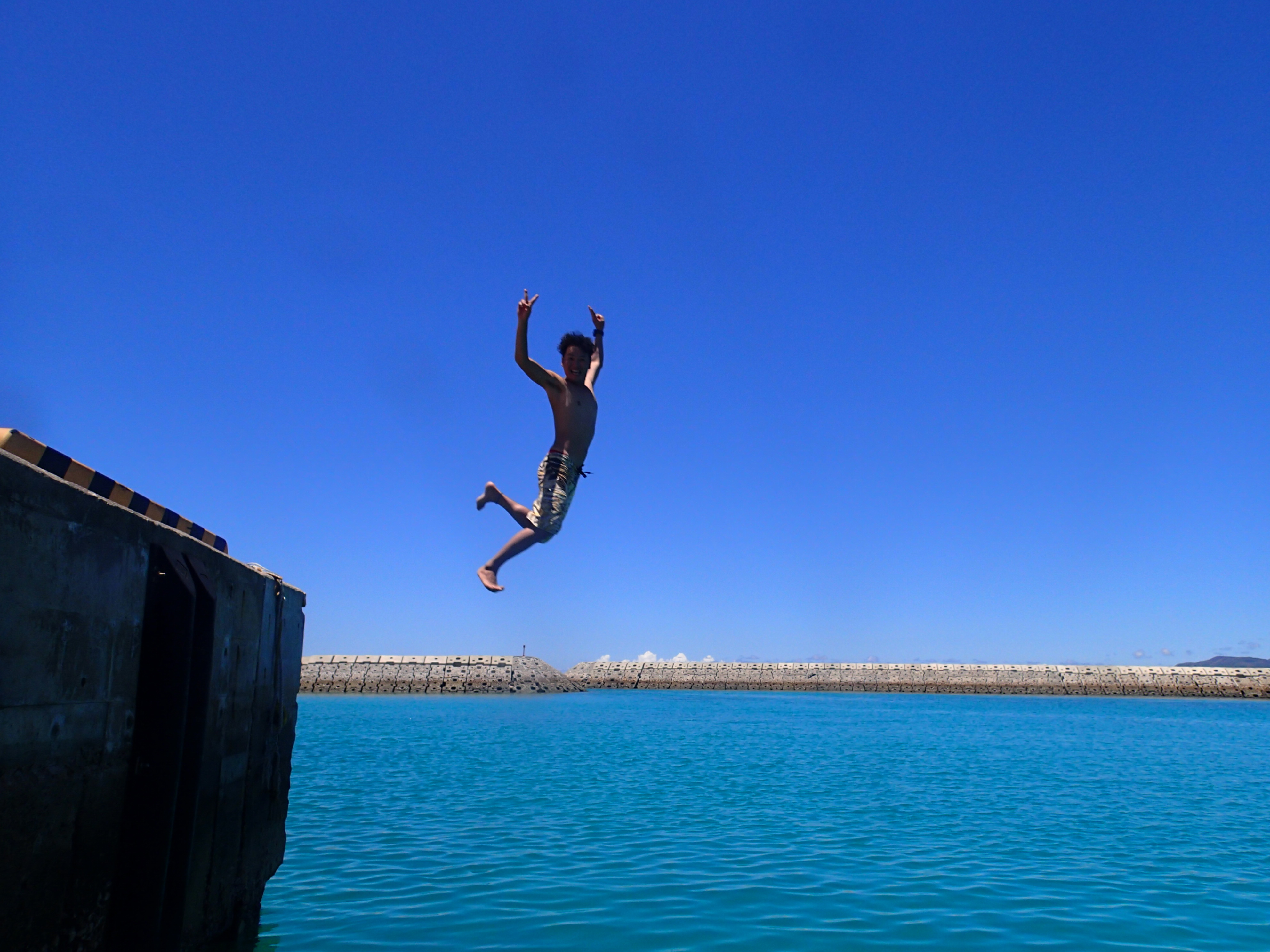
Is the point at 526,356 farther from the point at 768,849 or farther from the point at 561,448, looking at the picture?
the point at 768,849

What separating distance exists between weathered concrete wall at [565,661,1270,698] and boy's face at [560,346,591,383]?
9147 centimetres

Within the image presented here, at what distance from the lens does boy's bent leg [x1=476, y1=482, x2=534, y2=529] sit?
300 inches

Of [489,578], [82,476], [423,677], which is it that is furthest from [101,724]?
[423,677]

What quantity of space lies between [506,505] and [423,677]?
248 feet

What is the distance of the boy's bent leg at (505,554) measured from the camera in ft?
25.0

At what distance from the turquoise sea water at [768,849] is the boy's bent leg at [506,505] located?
4.25 meters

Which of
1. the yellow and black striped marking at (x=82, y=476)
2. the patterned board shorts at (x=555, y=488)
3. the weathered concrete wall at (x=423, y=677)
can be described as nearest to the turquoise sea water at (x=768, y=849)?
the patterned board shorts at (x=555, y=488)

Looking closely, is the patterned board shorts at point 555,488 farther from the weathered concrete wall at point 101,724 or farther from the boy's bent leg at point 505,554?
the weathered concrete wall at point 101,724

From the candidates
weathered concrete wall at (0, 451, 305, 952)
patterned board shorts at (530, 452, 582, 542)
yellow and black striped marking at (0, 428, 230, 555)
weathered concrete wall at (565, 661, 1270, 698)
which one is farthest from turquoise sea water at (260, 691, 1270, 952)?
weathered concrete wall at (565, 661, 1270, 698)

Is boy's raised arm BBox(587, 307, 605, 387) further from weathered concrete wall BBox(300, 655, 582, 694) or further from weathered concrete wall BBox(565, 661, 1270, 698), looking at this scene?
weathered concrete wall BBox(565, 661, 1270, 698)

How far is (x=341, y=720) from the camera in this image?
42.7 meters

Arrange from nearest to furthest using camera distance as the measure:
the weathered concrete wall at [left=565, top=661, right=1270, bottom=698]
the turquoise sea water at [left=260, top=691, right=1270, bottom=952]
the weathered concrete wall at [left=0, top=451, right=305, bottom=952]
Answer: the weathered concrete wall at [left=0, top=451, right=305, bottom=952], the turquoise sea water at [left=260, top=691, right=1270, bottom=952], the weathered concrete wall at [left=565, top=661, right=1270, bottom=698]

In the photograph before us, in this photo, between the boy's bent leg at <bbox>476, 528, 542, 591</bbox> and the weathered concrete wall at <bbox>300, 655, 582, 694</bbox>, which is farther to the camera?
the weathered concrete wall at <bbox>300, 655, 582, 694</bbox>

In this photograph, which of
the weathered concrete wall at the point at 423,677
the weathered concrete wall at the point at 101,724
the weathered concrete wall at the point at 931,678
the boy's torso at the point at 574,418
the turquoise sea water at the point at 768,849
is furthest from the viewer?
the weathered concrete wall at the point at 931,678
